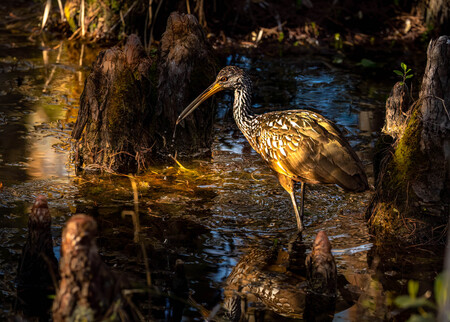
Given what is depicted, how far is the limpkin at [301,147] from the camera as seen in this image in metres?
7.57

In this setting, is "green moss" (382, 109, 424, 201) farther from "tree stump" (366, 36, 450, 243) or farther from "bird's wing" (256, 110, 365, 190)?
"bird's wing" (256, 110, 365, 190)

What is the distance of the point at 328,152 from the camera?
766 cm

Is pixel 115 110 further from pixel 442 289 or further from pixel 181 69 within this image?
pixel 442 289

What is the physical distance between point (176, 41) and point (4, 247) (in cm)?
400

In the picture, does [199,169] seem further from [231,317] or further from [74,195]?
[231,317]

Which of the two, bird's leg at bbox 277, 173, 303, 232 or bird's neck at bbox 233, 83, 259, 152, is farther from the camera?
bird's neck at bbox 233, 83, 259, 152

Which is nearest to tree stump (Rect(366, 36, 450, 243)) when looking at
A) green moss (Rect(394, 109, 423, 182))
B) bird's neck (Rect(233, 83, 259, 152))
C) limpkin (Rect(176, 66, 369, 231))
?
green moss (Rect(394, 109, 423, 182))

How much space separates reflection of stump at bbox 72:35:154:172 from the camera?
9258 millimetres

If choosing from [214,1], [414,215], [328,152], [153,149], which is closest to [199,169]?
[153,149]

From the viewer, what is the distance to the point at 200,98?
9.19 metres

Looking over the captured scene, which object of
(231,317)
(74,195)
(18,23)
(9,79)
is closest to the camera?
(231,317)

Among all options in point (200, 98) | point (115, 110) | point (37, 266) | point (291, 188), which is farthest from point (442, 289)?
point (115, 110)

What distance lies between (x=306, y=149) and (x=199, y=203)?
170 cm

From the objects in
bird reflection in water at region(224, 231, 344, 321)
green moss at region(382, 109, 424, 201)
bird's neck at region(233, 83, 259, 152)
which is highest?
bird's neck at region(233, 83, 259, 152)
